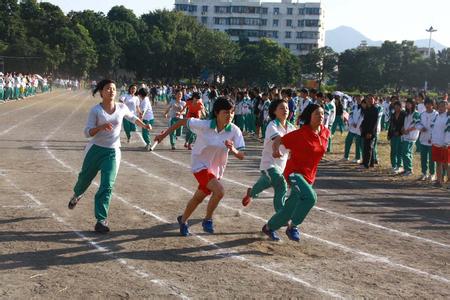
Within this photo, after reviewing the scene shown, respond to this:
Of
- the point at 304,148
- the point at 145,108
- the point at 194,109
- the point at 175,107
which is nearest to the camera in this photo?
the point at 304,148

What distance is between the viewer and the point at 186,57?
271 feet

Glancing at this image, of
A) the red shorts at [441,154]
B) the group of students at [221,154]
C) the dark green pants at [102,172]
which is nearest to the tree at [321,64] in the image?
the red shorts at [441,154]

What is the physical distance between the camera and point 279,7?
138000 mm

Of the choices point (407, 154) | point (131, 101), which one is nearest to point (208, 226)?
point (407, 154)

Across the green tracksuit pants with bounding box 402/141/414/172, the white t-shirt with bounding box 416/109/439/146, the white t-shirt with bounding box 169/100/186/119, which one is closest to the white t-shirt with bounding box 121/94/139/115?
the white t-shirt with bounding box 169/100/186/119

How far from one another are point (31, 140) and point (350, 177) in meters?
9.61

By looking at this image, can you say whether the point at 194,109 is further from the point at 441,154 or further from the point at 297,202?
the point at 297,202

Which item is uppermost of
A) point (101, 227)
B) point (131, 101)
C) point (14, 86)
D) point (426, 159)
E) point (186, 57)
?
point (186, 57)

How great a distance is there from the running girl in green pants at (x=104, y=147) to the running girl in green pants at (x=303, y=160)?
2.09 m

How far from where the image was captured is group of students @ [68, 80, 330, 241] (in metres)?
6.93

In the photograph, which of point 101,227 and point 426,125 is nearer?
point 101,227

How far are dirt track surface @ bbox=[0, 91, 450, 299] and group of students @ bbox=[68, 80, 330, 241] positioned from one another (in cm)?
38

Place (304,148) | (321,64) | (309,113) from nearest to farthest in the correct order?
(304,148) < (309,113) < (321,64)

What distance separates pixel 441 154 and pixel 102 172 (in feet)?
27.0
